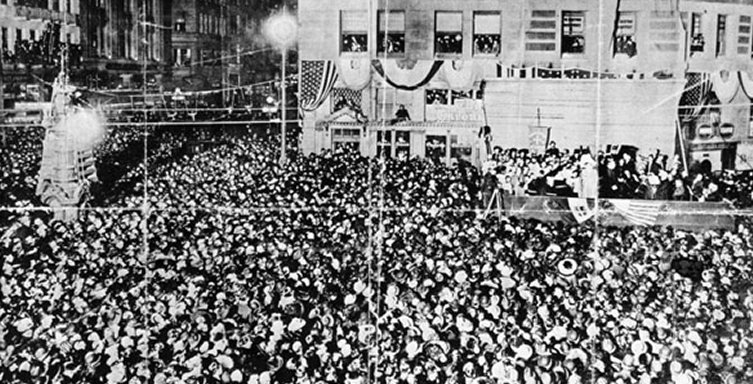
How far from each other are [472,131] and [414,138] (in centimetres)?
33

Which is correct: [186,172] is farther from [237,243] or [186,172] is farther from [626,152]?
[626,152]

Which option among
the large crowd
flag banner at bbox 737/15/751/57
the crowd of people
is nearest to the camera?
→ the large crowd

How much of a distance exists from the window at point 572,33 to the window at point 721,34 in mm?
734

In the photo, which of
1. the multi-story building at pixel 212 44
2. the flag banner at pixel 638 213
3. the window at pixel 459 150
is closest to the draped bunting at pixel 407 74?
the window at pixel 459 150

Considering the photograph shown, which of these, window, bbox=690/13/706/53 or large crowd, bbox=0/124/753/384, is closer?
large crowd, bbox=0/124/753/384

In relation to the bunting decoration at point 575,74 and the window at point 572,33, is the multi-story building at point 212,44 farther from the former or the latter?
the window at point 572,33

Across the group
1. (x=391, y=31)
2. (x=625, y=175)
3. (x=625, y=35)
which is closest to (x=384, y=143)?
(x=391, y=31)

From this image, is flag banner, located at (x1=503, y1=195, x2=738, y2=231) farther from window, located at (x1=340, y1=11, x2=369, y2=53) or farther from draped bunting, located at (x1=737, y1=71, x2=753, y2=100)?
window, located at (x1=340, y1=11, x2=369, y2=53)

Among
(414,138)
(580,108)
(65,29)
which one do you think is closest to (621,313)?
(580,108)

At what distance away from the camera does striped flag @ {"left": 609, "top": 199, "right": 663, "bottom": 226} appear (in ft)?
18.5

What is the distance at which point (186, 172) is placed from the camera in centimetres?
566

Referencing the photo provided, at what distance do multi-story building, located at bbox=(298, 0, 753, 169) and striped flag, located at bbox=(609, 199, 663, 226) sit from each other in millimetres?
322

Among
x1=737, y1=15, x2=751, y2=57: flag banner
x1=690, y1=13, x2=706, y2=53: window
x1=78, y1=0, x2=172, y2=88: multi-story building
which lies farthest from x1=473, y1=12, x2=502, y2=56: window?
x1=78, y1=0, x2=172, y2=88: multi-story building

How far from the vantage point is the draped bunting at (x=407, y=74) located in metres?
5.59
